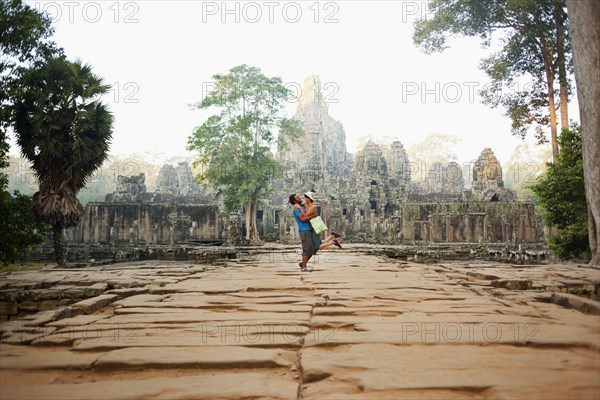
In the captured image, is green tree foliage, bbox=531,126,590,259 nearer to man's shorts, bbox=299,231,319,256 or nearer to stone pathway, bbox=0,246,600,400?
man's shorts, bbox=299,231,319,256

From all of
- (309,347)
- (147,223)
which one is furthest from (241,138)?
(309,347)

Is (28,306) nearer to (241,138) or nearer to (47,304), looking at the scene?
(47,304)

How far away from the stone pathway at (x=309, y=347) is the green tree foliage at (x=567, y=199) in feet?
30.6

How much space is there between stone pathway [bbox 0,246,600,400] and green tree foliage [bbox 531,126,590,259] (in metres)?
9.32

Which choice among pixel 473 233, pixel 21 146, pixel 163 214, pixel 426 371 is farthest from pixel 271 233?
pixel 426 371

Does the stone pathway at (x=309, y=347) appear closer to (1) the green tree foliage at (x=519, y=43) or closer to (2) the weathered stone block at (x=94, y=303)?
(2) the weathered stone block at (x=94, y=303)

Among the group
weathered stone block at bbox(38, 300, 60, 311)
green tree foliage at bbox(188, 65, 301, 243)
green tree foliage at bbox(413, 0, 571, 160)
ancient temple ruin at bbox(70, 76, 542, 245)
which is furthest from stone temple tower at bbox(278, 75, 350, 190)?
weathered stone block at bbox(38, 300, 60, 311)

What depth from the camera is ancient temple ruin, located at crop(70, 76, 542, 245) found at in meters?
27.8

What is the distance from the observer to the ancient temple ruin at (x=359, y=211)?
27.8 m

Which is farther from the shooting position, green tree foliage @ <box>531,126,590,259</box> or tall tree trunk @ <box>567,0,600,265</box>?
green tree foliage @ <box>531,126,590,259</box>

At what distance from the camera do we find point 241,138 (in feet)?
87.4

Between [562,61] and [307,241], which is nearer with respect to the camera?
[307,241]

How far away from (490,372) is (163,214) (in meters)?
27.5

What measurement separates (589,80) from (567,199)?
5278 mm
